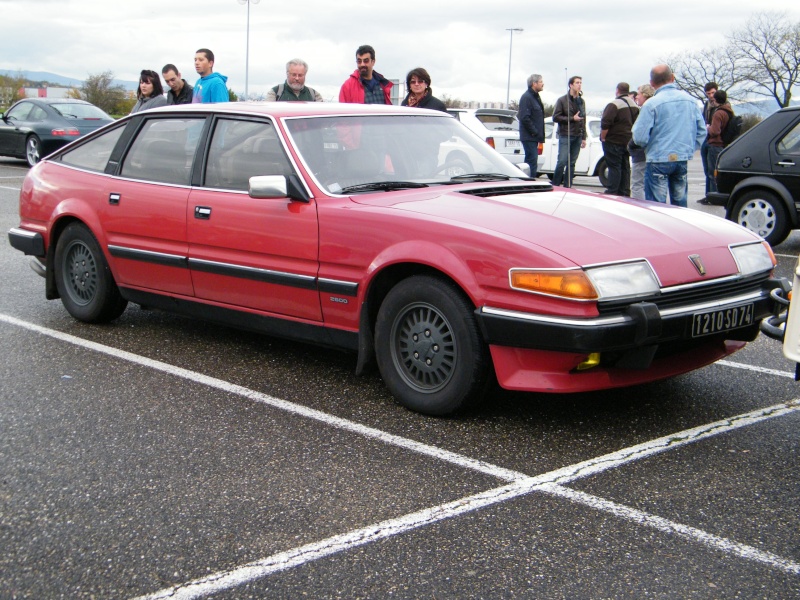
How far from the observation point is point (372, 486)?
3639 millimetres

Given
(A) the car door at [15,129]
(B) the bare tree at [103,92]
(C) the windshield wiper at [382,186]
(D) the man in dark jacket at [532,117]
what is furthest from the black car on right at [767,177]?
(B) the bare tree at [103,92]

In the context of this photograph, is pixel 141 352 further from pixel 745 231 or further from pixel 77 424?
pixel 745 231

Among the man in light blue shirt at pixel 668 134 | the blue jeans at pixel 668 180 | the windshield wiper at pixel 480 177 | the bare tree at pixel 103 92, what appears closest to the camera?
the windshield wiper at pixel 480 177

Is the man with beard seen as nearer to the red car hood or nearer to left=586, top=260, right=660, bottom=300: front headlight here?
the red car hood

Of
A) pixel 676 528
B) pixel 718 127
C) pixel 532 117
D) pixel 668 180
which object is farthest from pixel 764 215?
pixel 676 528

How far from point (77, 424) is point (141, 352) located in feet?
4.39

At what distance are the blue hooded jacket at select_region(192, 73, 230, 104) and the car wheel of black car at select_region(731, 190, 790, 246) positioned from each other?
17.9 feet

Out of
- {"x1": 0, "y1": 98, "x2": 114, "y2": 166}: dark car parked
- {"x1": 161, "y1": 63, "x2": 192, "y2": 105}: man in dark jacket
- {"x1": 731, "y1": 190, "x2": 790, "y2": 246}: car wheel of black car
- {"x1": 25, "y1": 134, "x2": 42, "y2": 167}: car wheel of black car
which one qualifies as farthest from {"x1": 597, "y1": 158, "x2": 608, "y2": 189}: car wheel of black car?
{"x1": 25, "y1": 134, "x2": 42, "y2": 167}: car wheel of black car

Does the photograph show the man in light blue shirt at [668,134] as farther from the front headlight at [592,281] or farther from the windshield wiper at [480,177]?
the front headlight at [592,281]

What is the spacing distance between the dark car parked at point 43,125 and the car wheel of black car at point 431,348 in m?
16.5

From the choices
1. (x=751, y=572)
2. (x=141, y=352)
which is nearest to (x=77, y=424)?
(x=141, y=352)

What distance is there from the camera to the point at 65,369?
17.4ft

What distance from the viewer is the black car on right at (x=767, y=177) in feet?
31.3

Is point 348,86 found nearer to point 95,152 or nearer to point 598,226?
point 95,152
